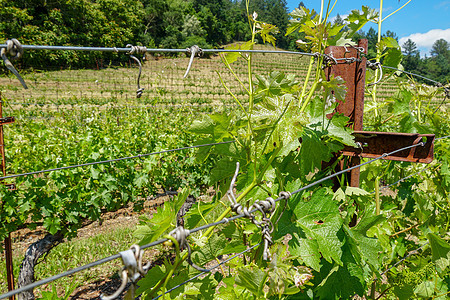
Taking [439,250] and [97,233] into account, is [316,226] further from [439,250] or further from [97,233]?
[97,233]

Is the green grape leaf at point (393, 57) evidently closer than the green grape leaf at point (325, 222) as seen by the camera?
No

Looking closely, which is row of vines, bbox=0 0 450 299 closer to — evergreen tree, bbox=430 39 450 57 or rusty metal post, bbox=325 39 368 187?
rusty metal post, bbox=325 39 368 187

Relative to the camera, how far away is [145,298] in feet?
2.87

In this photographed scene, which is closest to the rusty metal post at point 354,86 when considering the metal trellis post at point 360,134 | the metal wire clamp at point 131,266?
the metal trellis post at point 360,134

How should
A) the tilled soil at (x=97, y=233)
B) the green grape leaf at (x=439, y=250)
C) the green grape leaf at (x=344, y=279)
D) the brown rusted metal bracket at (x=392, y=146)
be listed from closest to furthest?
the green grape leaf at (x=344, y=279) < the brown rusted metal bracket at (x=392, y=146) < the green grape leaf at (x=439, y=250) < the tilled soil at (x=97, y=233)

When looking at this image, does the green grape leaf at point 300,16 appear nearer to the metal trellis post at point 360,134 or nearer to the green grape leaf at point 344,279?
the metal trellis post at point 360,134

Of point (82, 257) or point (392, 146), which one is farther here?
point (82, 257)

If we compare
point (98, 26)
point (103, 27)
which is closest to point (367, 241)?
point (98, 26)

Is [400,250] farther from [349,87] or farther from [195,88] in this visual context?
[195,88]

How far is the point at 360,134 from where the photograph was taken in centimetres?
138

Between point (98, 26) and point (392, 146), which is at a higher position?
point (98, 26)

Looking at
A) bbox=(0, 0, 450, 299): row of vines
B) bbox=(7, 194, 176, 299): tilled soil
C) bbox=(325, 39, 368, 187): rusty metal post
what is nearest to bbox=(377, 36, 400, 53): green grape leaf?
bbox=(0, 0, 450, 299): row of vines

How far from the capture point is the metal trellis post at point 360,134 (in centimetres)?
133

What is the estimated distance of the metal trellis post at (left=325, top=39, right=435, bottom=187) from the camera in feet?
4.36
